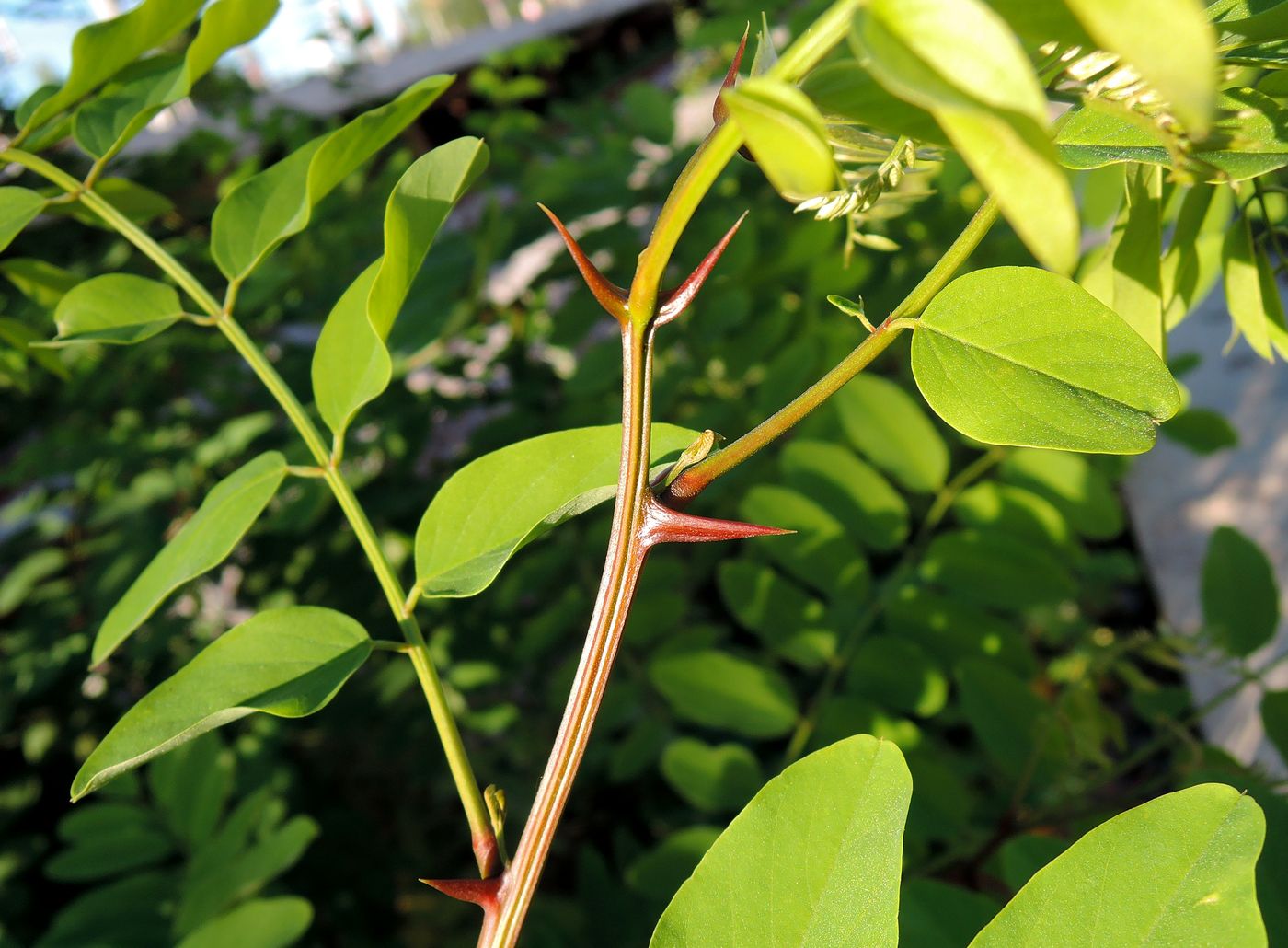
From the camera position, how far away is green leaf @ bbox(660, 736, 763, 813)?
0.83 m

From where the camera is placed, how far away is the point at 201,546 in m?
0.45

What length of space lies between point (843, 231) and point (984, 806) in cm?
58

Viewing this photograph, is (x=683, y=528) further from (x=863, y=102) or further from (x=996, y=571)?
(x=996, y=571)

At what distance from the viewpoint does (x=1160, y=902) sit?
0.30 meters

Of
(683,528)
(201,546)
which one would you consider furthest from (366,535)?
(683,528)

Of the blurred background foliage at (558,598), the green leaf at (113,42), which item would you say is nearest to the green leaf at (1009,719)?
the blurred background foliage at (558,598)

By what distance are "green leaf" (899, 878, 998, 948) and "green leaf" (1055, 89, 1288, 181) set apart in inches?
14.0

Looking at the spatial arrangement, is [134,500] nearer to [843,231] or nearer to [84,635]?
[84,635]

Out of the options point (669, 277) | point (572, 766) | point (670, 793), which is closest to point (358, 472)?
point (669, 277)

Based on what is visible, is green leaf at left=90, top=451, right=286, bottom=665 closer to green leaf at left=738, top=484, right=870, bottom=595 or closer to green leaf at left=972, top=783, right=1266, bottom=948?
green leaf at left=972, top=783, right=1266, bottom=948

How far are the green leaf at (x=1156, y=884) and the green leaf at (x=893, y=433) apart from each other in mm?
568

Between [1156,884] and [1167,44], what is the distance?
0.24m

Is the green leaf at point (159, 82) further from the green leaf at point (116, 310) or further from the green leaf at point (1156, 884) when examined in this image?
the green leaf at point (1156, 884)

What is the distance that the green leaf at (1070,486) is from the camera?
89 cm
